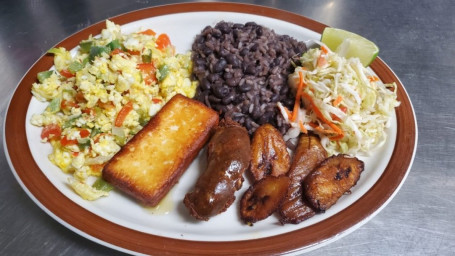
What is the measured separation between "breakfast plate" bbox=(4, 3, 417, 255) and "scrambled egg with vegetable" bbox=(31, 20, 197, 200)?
0.35ft

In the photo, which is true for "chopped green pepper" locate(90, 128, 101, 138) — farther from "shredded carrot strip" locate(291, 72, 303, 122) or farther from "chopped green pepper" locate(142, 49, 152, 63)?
"shredded carrot strip" locate(291, 72, 303, 122)

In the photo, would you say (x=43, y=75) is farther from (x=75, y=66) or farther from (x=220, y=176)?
(x=220, y=176)

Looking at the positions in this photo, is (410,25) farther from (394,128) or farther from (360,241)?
(360,241)

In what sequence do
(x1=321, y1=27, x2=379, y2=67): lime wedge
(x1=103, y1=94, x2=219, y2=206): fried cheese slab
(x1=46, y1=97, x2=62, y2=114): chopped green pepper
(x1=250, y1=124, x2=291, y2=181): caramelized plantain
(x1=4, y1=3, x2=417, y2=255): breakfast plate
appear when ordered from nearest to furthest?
(x1=4, y1=3, x2=417, y2=255): breakfast plate → (x1=103, y1=94, x2=219, y2=206): fried cheese slab → (x1=250, y1=124, x2=291, y2=181): caramelized plantain → (x1=46, y1=97, x2=62, y2=114): chopped green pepper → (x1=321, y1=27, x2=379, y2=67): lime wedge

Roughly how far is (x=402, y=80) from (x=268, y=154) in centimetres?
230

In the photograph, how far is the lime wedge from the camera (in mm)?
3303

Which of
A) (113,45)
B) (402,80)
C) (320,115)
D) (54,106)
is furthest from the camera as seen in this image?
(402,80)

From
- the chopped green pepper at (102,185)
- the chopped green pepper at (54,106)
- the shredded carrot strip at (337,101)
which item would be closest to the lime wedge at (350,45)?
the shredded carrot strip at (337,101)

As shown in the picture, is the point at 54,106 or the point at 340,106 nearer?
the point at 54,106

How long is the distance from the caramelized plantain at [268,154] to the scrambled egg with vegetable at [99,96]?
0.84 metres

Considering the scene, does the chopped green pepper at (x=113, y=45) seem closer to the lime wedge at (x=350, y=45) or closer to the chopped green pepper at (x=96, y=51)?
the chopped green pepper at (x=96, y=51)

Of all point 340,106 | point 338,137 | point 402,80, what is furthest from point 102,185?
point 402,80

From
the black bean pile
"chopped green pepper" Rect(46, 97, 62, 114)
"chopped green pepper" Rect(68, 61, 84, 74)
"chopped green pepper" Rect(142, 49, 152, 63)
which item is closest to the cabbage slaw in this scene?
the black bean pile

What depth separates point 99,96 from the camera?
282cm
